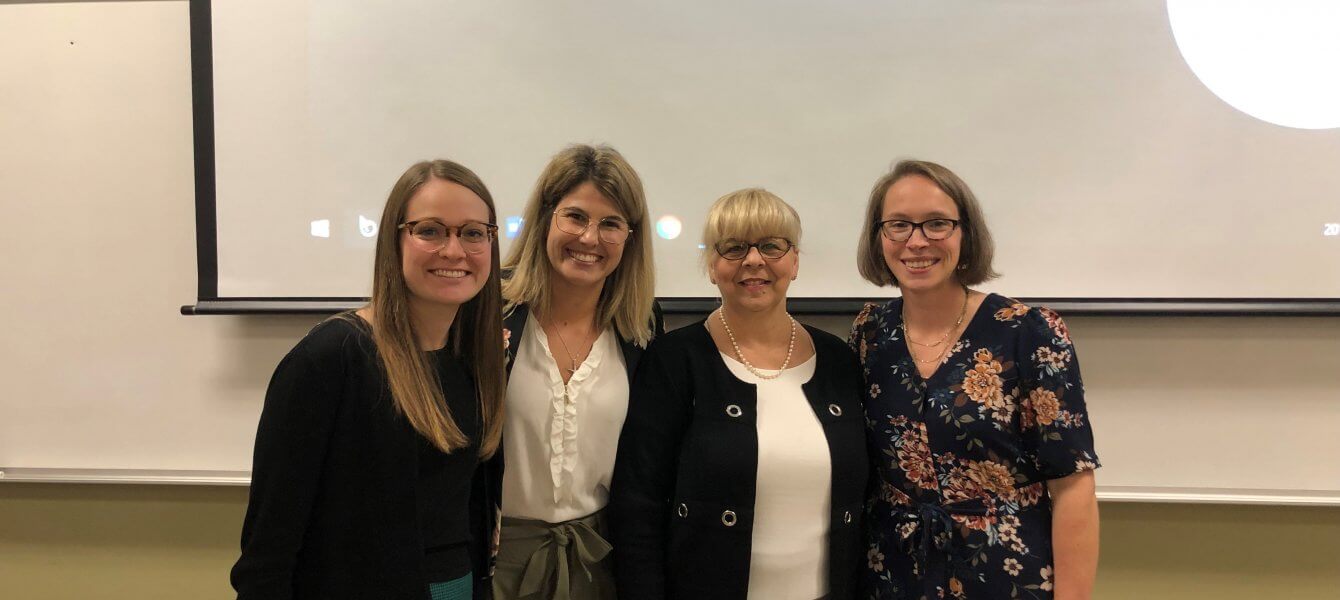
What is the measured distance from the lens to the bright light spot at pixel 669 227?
185 centimetres

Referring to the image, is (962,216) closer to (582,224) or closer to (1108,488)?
(582,224)

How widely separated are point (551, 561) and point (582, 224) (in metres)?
0.71

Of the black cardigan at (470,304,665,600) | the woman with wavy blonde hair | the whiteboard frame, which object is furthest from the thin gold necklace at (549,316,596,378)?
the whiteboard frame

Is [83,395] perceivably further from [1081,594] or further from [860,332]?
[1081,594]

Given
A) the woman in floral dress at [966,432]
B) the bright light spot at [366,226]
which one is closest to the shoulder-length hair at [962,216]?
the woman in floral dress at [966,432]

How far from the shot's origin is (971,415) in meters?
1.21

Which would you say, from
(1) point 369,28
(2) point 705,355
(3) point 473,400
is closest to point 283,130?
(1) point 369,28

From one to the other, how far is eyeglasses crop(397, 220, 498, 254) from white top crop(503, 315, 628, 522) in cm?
31

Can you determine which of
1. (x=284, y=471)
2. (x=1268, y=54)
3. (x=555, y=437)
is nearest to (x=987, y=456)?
(x=555, y=437)

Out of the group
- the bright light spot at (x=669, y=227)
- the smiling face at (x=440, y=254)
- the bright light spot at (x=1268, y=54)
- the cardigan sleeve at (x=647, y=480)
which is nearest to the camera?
the smiling face at (x=440, y=254)

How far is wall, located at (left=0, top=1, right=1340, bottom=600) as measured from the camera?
5.86 ft

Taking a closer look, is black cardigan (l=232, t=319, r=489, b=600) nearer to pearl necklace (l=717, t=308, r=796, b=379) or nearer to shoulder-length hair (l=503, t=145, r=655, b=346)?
shoulder-length hair (l=503, t=145, r=655, b=346)

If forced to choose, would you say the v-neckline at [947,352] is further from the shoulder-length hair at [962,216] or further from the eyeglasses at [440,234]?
the eyeglasses at [440,234]

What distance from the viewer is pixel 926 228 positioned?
129cm
